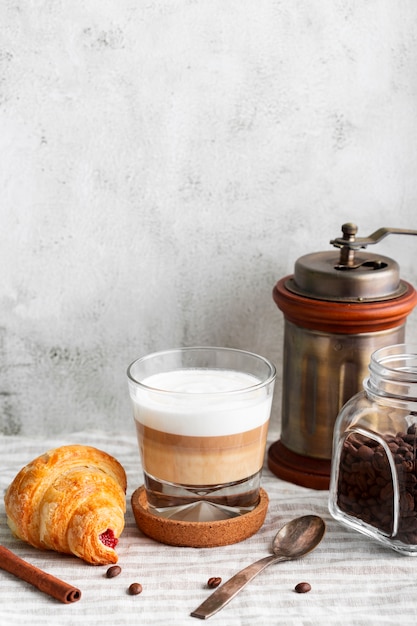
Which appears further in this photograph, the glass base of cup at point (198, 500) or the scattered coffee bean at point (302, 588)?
the glass base of cup at point (198, 500)

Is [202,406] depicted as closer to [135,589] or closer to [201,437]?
[201,437]

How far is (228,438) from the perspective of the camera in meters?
1.01

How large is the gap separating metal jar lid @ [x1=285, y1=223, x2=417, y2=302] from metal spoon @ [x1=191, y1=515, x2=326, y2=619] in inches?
12.1

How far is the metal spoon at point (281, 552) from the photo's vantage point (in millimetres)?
895

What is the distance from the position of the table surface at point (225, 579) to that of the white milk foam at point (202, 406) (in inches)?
6.0

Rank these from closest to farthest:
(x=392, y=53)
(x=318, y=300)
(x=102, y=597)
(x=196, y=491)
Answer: (x=102, y=597), (x=196, y=491), (x=318, y=300), (x=392, y=53)

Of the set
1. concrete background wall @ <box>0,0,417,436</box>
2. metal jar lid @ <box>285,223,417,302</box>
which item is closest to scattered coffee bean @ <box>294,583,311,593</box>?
metal jar lid @ <box>285,223,417,302</box>

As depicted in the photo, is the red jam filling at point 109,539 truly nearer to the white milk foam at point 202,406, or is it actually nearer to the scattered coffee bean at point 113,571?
the scattered coffee bean at point 113,571

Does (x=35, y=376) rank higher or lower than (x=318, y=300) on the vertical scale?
lower

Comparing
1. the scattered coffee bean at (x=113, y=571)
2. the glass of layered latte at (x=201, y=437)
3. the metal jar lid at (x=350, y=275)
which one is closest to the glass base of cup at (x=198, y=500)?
the glass of layered latte at (x=201, y=437)

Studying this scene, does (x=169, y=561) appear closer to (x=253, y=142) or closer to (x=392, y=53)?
(x=253, y=142)

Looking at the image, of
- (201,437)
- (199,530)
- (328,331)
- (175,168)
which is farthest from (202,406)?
(175,168)

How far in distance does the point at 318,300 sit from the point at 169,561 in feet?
1.34

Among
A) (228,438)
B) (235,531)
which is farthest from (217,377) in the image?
(235,531)
